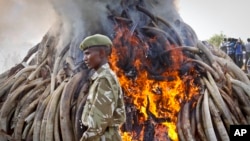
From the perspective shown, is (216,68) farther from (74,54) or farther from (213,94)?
(74,54)

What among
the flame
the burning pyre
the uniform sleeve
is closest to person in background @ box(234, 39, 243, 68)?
the burning pyre

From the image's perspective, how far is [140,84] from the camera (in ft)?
22.0

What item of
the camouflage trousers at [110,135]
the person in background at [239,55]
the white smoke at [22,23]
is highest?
the white smoke at [22,23]

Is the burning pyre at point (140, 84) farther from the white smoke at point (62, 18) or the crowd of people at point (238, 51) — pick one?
the crowd of people at point (238, 51)

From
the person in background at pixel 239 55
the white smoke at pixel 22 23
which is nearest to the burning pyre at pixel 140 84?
the white smoke at pixel 22 23

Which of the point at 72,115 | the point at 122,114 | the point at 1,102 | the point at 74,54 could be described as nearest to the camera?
the point at 122,114

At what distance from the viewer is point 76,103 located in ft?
20.7

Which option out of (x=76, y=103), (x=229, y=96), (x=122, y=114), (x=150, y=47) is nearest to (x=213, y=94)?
(x=229, y=96)

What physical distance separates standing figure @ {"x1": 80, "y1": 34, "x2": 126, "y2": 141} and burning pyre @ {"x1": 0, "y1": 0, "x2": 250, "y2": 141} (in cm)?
254

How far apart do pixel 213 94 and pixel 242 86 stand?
0.71 meters

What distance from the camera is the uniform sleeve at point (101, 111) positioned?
3486mm

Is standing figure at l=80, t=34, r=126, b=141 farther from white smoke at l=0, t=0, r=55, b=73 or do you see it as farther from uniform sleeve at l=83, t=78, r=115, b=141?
white smoke at l=0, t=0, r=55, b=73

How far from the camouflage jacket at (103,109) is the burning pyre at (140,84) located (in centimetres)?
257

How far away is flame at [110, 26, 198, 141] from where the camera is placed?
6.54m
